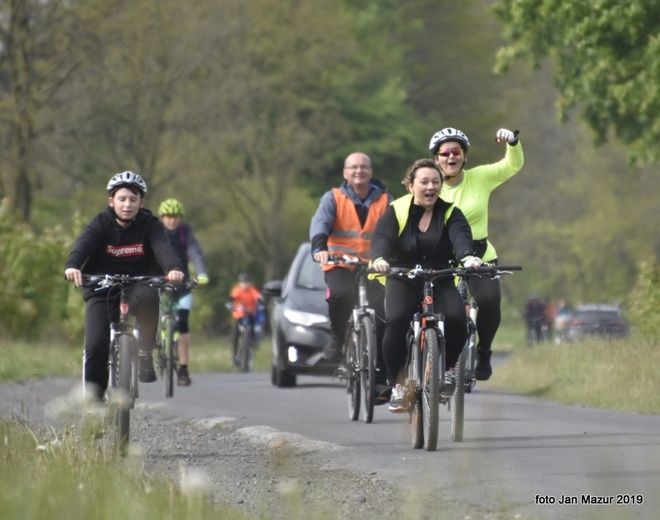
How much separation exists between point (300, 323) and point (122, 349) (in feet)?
26.7

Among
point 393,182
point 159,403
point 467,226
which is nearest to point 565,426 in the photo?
point 467,226

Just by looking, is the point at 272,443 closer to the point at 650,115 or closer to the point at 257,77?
the point at 650,115

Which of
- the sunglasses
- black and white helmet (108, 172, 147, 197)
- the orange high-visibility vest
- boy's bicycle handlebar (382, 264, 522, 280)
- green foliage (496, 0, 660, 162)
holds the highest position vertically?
green foliage (496, 0, 660, 162)

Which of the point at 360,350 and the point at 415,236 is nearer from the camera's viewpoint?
the point at 415,236

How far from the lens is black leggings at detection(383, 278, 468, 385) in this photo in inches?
418

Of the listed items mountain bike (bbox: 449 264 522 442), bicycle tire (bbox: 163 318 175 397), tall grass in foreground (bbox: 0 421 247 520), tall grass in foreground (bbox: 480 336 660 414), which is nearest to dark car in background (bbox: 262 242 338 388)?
bicycle tire (bbox: 163 318 175 397)

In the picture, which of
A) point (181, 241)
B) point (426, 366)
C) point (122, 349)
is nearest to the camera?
point (426, 366)

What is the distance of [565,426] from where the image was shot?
40.9ft

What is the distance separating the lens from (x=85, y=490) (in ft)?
23.1

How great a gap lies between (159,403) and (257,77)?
109 feet

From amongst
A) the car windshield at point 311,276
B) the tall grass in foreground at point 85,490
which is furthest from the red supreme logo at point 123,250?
the car windshield at point 311,276

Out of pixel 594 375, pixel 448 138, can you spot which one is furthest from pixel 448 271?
pixel 594 375

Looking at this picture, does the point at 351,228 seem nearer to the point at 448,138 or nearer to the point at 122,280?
the point at 448,138

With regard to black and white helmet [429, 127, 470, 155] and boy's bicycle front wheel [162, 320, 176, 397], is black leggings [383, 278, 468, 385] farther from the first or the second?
boy's bicycle front wheel [162, 320, 176, 397]
